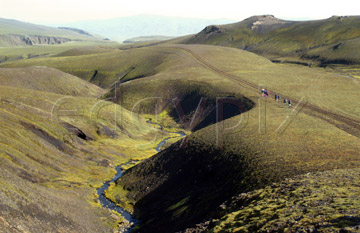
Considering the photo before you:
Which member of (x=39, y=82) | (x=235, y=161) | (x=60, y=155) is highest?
(x=39, y=82)

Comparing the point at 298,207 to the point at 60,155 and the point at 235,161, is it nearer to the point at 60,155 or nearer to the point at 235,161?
the point at 235,161

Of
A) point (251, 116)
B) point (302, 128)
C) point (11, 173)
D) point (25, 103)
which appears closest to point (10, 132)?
point (11, 173)

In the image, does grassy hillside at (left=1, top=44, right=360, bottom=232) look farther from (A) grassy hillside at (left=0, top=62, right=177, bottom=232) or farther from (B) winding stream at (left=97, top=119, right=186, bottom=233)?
(B) winding stream at (left=97, top=119, right=186, bottom=233)

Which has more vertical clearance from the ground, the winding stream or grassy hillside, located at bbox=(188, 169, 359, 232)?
grassy hillside, located at bbox=(188, 169, 359, 232)

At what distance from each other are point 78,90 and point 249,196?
169946mm

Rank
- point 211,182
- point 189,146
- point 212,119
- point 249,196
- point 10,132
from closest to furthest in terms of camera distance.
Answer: point 249,196, point 211,182, point 189,146, point 10,132, point 212,119

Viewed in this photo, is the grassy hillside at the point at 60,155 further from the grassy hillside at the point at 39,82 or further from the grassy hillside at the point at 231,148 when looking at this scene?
the grassy hillside at the point at 39,82

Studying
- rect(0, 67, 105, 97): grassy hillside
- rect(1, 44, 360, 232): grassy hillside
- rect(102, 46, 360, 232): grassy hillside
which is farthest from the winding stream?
rect(0, 67, 105, 97): grassy hillside

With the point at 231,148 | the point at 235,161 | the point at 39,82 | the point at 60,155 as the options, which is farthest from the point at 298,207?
the point at 39,82

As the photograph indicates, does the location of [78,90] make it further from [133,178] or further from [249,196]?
[249,196]

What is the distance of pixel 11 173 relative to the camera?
6612cm

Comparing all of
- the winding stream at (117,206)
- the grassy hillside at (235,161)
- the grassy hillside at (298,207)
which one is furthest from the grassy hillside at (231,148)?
the grassy hillside at (298,207)

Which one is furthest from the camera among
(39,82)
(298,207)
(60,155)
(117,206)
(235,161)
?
(39,82)

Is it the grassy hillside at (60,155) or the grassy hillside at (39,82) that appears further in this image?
the grassy hillside at (39,82)
